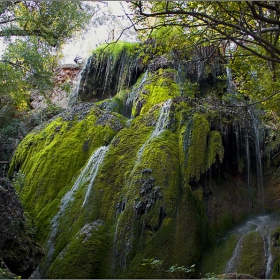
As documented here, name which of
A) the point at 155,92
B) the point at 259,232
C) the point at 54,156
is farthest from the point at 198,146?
the point at 54,156

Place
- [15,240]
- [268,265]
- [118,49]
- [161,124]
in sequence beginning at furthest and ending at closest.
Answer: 1. [118,49]
2. [161,124]
3. [268,265]
4. [15,240]

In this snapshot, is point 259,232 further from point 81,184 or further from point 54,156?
point 54,156

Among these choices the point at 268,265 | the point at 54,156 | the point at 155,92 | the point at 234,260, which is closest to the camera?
the point at 268,265

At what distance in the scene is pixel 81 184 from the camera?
9227 millimetres

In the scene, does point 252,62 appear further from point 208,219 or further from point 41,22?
point 41,22

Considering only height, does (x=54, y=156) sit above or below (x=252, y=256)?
above

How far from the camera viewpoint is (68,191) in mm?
9352

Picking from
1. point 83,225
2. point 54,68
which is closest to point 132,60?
point 54,68

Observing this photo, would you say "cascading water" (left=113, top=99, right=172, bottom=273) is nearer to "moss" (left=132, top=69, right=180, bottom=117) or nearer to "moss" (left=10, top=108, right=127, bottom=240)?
"moss" (left=132, top=69, right=180, bottom=117)

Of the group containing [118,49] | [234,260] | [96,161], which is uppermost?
[118,49]

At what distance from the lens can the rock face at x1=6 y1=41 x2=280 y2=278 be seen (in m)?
7.50

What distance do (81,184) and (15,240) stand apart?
3.23m

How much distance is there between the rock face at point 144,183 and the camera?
24.6 ft

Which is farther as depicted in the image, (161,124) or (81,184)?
(161,124)
